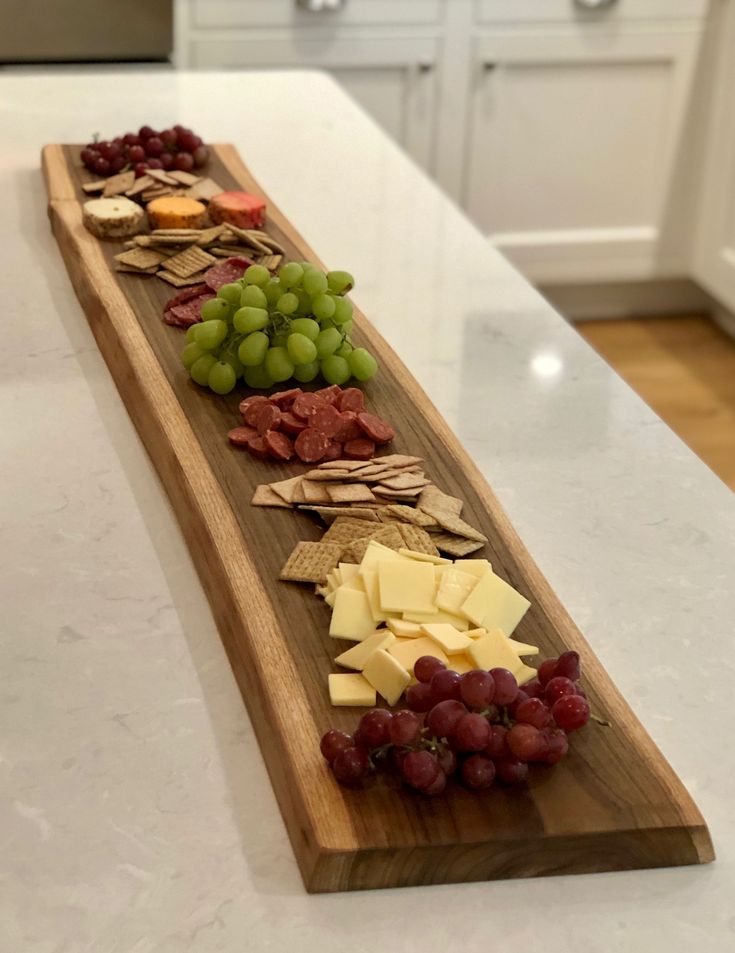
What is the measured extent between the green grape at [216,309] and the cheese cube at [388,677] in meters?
0.53

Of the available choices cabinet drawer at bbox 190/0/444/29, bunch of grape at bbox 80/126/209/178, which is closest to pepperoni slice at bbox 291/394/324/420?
bunch of grape at bbox 80/126/209/178

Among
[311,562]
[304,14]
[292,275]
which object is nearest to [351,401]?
[292,275]

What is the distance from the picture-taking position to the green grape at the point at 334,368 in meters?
1.29

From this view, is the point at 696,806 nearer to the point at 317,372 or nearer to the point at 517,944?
the point at 517,944

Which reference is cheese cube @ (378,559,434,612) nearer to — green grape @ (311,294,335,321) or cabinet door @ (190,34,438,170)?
green grape @ (311,294,335,321)

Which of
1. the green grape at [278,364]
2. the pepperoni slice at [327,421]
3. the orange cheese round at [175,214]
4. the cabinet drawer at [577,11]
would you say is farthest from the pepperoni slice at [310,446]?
the cabinet drawer at [577,11]

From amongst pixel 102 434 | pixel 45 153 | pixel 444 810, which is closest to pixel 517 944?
pixel 444 810

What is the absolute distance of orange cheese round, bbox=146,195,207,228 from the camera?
5.34ft

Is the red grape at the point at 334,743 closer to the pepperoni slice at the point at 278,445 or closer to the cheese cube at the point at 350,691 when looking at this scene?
the cheese cube at the point at 350,691

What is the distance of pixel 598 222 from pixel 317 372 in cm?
249

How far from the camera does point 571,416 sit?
1.34 metres

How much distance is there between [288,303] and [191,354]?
0.36 ft

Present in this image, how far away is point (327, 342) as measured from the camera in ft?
4.20

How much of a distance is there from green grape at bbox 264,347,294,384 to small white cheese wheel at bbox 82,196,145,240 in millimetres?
437
